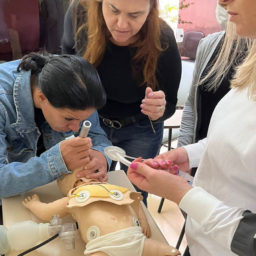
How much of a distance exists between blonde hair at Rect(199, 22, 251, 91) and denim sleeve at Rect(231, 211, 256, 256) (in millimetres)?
695

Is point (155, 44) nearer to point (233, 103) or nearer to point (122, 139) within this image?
point (122, 139)

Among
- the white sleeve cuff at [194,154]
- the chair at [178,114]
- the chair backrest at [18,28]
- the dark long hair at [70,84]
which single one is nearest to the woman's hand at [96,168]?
the dark long hair at [70,84]

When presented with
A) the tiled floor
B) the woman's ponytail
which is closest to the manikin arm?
the woman's ponytail

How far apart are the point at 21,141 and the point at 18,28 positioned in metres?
1.16

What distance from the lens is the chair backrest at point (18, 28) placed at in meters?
1.82

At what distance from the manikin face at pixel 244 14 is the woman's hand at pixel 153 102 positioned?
479 millimetres

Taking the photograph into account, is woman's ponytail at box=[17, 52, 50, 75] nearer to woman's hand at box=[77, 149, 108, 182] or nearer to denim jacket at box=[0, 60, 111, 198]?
denim jacket at box=[0, 60, 111, 198]

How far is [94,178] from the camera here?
92cm

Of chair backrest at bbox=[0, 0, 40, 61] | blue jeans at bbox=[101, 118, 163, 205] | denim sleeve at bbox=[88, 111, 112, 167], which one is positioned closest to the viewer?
denim sleeve at bbox=[88, 111, 112, 167]

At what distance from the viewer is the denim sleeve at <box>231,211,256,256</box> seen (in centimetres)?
52

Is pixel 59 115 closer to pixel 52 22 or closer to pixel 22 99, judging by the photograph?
pixel 22 99

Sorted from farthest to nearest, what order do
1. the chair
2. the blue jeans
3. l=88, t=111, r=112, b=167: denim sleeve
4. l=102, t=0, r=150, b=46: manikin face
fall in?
the chair → the blue jeans → l=88, t=111, r=112, b=167: denim sleeve → l=102, t=0, r=150, b=46: manikin face

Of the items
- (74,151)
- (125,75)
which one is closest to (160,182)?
(74,151)

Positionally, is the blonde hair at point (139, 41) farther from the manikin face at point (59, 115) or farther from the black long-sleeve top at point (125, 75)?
the manikin face at point (59, 115)
